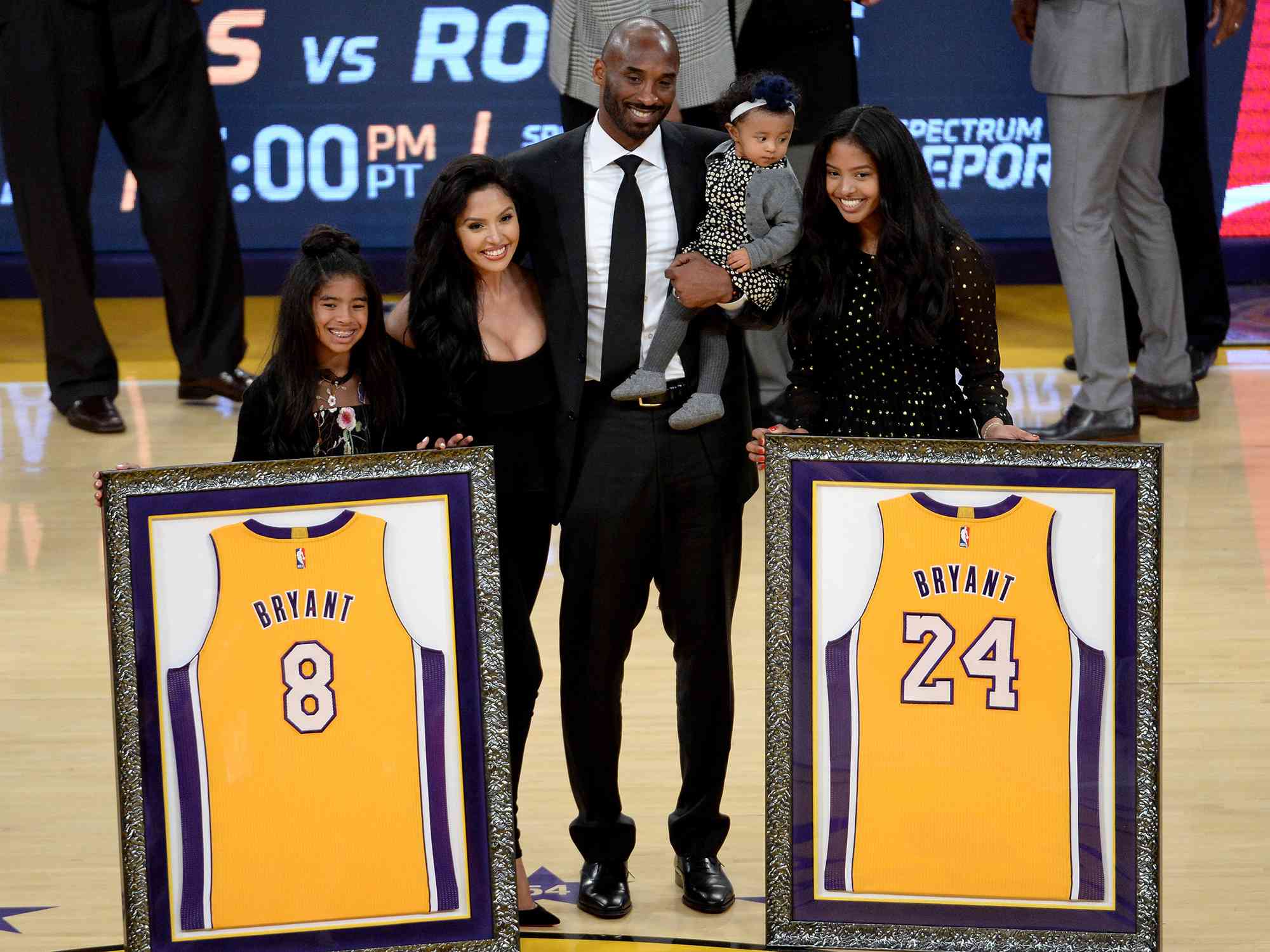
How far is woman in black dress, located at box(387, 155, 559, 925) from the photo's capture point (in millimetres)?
2922

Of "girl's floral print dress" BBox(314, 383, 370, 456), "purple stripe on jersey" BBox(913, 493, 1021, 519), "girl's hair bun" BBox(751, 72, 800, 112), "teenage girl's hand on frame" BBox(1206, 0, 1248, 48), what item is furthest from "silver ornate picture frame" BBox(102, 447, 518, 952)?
"teenage girl's hand on frame" BBox(1206, 0, 1248, 48)

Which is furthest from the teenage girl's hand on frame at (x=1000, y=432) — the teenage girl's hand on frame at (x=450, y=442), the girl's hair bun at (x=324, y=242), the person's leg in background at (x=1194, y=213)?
the person's leg in background at (x=1194, y=213)

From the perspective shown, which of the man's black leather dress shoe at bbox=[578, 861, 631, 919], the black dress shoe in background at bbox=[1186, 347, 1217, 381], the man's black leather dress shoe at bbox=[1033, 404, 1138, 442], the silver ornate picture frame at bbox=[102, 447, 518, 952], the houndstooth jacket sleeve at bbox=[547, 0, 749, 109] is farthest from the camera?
the black dress shoe in background at bbox=[1186, 347, 1217, 381]

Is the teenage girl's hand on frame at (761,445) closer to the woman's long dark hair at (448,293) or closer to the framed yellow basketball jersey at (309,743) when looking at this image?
the woman's long dark hair at (448,293)

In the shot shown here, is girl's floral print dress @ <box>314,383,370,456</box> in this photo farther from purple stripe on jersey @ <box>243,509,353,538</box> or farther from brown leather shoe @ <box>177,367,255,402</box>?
brown leather shoe @ <box>177,367,255,402</box>

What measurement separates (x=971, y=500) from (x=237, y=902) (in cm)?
134

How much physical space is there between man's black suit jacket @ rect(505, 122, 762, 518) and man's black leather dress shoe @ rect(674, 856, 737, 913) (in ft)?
2.23

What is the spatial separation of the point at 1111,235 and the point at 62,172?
359cm

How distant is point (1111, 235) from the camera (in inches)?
222

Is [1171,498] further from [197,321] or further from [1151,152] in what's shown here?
[197,321]

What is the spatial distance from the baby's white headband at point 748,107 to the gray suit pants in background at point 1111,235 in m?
2.65

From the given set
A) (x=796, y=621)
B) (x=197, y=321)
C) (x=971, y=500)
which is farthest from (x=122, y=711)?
(x=197, y=321)

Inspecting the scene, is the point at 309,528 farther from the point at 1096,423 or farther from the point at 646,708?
the point at 1096,423

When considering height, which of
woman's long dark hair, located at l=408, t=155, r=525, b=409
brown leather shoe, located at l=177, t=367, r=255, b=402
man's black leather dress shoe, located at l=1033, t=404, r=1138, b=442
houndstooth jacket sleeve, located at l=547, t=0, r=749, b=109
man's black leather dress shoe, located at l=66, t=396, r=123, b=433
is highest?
houndstooth jacket sleeve, located at l=547, t=0, r=749, b=109
